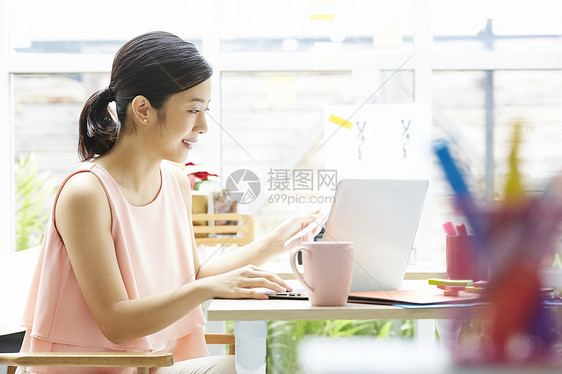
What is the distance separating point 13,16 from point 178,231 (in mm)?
1518

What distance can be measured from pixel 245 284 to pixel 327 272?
14cm

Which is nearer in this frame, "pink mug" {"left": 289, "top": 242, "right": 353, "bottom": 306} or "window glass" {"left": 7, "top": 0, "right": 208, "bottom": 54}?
"pink mug" {"left": 289, "top": 242, "right": 353, "bottom": 306}

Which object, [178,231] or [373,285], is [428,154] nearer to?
[373,285]

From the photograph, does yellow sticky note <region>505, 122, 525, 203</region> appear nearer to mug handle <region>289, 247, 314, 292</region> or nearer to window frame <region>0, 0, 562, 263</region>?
mug handle <region>289, 247, 314, 292</region>

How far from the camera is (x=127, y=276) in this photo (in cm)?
121

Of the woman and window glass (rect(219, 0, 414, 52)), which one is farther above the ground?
window glass (rect(219, 0, 414, 52))

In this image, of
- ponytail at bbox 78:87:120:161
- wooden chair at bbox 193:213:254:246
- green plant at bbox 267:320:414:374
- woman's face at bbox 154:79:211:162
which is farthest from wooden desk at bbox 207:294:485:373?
green plant at bbox 267:320:414:374

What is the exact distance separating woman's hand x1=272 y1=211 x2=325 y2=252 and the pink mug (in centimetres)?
31

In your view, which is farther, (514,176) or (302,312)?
(302,312)

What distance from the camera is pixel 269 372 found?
8.00 ft

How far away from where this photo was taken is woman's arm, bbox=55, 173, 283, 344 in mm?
1076

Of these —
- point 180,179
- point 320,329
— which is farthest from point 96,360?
point 320,329

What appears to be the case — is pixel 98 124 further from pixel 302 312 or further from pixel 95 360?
pixel 302 312
